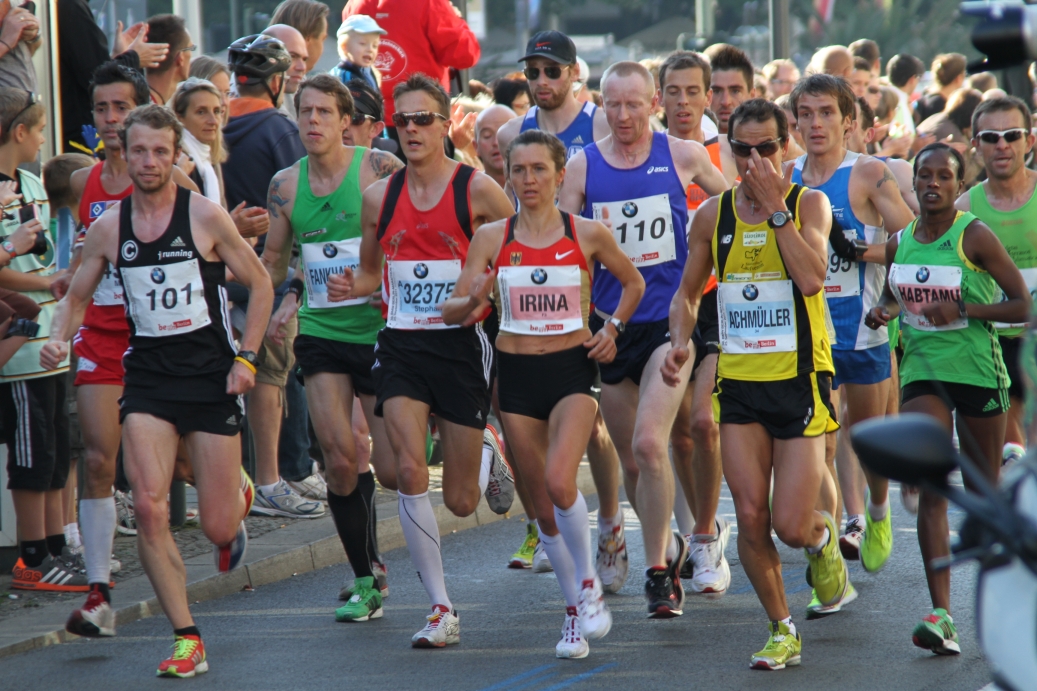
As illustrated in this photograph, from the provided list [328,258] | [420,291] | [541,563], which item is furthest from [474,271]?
[541,563]

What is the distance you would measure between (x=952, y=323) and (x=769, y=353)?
0.91 m

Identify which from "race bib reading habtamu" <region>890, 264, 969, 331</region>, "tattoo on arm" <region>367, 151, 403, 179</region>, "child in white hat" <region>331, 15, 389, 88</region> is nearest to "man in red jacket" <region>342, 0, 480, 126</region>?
"child in white hat" <region>331, 15, 389, 88</region>

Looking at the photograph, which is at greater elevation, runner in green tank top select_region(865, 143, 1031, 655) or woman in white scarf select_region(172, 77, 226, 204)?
woman in white scarf select_region(172, 77, 226, 204)

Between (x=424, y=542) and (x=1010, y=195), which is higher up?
(x=1010, y=195)

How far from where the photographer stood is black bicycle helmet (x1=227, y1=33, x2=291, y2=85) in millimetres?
9148

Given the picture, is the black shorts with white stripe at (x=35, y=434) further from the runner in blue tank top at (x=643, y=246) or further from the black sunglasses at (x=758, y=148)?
the black sunglasses at (x=758, y=148)

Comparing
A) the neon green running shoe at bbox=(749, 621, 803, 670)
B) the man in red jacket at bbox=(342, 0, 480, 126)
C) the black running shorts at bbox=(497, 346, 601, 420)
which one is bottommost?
the neon green running shoe at bbox=(749, 621, 803, 670)

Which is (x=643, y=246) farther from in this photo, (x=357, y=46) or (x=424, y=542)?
(x=357, y=46)

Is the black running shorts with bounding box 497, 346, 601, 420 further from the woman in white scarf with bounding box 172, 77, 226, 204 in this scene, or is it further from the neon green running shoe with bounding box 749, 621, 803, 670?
the woman in white scarf with bounding box 172, 77, 226, 204

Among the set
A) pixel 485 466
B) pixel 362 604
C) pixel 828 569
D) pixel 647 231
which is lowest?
pixel 362 604

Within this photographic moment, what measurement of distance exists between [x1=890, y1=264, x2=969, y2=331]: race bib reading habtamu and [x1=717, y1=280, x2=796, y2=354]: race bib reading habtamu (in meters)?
0.75

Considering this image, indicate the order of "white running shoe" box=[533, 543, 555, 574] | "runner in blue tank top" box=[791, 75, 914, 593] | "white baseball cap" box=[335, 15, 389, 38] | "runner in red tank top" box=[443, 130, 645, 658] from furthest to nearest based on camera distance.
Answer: "white baseball cap" box=[335, 15, 389, 38]
"white running shoe" box=[533, 543, 555, 574]
"runner in blue tank top" box=[791, 75, 914, 593]
"runner in red tank top" box=[443, 130, 645, 658]

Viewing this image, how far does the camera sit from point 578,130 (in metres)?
8.59

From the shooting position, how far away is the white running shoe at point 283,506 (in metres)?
9.23
